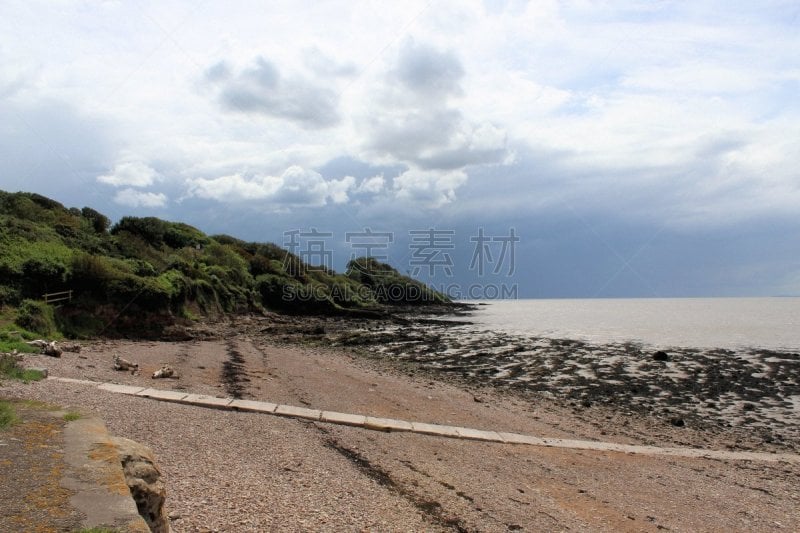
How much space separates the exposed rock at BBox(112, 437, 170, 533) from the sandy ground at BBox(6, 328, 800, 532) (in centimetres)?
71

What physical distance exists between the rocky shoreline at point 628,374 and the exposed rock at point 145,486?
51.1 feet

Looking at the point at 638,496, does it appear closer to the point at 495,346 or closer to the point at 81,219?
the point at 495,346

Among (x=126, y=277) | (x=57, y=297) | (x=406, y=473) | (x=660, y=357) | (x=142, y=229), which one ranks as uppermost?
(x=142, y=229)

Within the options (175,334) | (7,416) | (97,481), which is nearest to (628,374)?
(175,334)

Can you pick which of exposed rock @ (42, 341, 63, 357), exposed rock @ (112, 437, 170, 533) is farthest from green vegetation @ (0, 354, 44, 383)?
exposed rock @ (112, 437, 170, 533)

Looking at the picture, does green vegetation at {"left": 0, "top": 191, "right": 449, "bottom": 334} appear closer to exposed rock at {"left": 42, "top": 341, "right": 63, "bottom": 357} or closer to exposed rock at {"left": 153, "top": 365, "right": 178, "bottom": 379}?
exposed rock at {"left": 42, "top": 341, "right": 63, "bottom": 357}

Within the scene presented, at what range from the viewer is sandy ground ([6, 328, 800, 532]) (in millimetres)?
6402

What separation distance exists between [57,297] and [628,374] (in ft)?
99.6

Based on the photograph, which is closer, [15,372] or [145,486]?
[145,486]

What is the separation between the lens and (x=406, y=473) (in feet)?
28.2

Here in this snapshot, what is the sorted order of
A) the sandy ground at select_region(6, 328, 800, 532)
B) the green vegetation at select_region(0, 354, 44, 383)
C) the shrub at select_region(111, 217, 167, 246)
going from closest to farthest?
the sandy ground at select_region(6, 328, 800, 532) → the green vegetation at select_region(0, 354, 44, 383) → the shrub at select_region(111, 217, 167, 246)

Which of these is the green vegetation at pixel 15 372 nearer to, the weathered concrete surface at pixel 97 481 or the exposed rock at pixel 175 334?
the weathered concrete surface at pixel 97 481

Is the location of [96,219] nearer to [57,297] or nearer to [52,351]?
[57,297]

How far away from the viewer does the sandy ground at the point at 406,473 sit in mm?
6402
